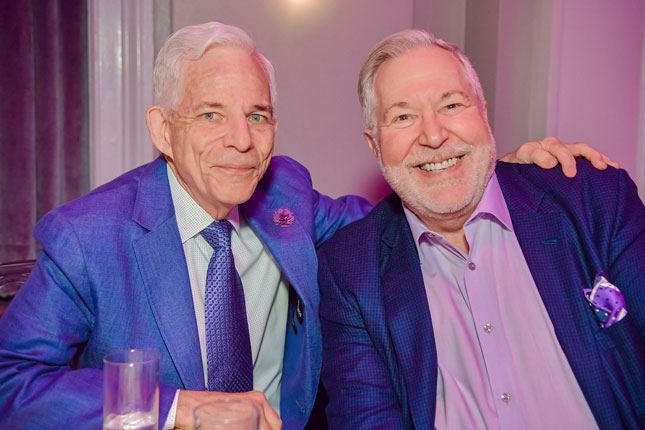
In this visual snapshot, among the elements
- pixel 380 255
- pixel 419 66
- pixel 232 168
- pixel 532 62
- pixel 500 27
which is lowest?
pixel 380 255

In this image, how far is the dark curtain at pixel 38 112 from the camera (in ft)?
8.74

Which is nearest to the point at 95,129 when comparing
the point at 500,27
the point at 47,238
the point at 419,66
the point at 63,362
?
the point at 47,238

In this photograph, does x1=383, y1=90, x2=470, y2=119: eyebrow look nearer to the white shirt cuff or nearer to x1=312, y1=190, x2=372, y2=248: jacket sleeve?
x1=312, y1=190, x2=372, y2=248: jacket sleeve

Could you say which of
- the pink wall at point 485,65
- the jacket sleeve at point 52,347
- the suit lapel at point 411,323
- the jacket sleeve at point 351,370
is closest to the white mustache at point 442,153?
the suit lapel at point 411,323

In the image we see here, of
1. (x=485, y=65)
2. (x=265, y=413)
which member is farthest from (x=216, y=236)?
(x=485, y=65)

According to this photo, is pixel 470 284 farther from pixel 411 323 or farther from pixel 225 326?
pixel 225 326

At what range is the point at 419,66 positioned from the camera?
1885mm

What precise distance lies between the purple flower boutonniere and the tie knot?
216 mm

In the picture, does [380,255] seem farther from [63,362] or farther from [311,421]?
[63,362]

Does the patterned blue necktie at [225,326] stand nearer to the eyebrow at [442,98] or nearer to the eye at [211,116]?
the eye at [211,116]

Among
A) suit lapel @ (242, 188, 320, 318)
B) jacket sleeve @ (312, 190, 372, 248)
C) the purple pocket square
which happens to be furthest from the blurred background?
the purple pocket square

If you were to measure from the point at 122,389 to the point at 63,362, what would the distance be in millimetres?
568

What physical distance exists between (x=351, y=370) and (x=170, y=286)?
63 centimetres

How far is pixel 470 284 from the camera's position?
5.89 ft
